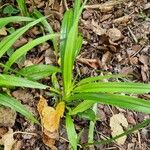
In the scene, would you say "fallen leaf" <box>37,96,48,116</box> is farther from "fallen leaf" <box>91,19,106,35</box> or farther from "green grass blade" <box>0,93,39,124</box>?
"fallen leaf" <box>91,19,106,35</box>

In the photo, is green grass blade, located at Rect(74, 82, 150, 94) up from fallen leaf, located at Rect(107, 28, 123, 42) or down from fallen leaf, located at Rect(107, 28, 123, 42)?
down

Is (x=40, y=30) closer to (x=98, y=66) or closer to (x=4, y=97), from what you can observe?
(x=98, y=66)

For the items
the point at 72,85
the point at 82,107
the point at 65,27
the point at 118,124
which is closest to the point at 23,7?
the point at 65,27

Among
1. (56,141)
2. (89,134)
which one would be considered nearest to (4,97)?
(56,141)

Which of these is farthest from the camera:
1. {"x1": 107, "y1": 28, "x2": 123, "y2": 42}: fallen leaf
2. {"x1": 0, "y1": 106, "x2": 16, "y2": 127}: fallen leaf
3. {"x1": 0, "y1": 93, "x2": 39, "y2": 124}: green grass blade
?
{"x1": 107, "y1": 28, "x2": 123, "y2": 42}: fallen leaf

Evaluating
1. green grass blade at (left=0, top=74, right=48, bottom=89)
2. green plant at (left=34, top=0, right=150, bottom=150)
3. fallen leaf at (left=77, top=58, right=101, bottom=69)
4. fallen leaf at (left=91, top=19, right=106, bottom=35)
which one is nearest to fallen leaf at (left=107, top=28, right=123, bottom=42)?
fallen leaf at (left=91, top=19, right=106, bottom=35)

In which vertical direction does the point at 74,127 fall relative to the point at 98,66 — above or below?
below
